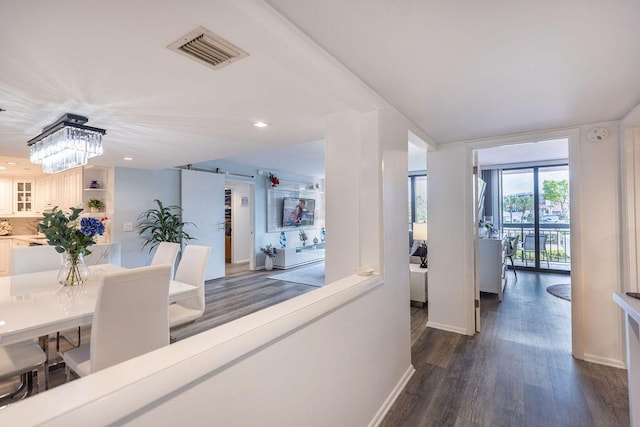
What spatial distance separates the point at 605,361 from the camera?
8.25 feet

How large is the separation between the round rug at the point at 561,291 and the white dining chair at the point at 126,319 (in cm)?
518

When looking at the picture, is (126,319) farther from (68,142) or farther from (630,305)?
(630,305)

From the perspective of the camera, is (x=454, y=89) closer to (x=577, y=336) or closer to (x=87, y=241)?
(x=577, y=336)

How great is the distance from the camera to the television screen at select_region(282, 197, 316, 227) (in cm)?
724

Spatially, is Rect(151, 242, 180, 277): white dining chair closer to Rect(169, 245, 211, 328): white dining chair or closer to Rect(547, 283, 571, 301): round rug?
Rect(169, 245, 211, 328): white dining chair

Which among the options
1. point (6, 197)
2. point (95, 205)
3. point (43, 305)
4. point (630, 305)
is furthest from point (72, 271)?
point (6, 197)

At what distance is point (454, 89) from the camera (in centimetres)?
184

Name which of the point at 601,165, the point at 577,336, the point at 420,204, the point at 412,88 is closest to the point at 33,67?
the point at 412,88

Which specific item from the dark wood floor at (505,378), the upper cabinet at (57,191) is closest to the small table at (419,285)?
the dark wood floor at (505,378)

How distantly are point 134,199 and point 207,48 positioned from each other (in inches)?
165

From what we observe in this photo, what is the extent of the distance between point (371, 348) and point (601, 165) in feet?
8.31

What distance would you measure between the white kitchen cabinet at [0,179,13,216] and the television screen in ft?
16.8

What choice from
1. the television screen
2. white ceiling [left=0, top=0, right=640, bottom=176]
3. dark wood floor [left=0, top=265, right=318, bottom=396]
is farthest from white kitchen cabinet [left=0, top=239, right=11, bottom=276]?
the television screen

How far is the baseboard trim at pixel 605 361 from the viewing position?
245cm
